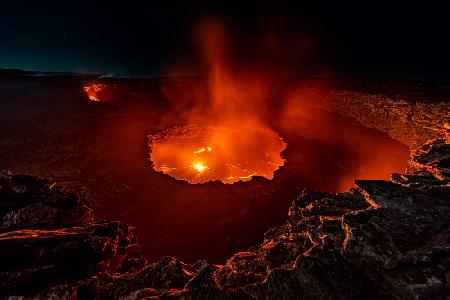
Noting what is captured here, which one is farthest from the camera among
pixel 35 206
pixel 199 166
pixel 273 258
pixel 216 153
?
pixel 216 153

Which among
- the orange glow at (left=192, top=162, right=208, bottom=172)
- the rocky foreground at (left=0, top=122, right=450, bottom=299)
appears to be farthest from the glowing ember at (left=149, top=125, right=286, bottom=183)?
the rocky foreground at (left=0, top=122, right=450, bottom=299)

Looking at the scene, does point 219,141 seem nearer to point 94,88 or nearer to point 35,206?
point 35,206

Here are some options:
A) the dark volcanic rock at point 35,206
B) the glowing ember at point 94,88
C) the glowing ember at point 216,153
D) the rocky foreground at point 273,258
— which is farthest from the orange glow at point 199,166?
the glowing ember at point 94,88

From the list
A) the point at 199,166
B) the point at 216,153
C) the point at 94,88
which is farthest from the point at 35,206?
the point at 94,88

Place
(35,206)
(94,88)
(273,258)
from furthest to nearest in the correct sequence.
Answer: (94,88) < (35,206) < (273,258)

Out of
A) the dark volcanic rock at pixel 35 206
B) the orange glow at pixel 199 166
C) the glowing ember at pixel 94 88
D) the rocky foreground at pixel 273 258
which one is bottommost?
the rocky foreground at pixel 273 258

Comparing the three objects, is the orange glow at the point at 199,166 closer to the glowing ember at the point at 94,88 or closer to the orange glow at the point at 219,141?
the orange glow at the point at 219,141

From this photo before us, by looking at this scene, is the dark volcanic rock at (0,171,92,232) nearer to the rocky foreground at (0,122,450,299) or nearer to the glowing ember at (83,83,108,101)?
the rocky foreground at (0,122,450,299)
